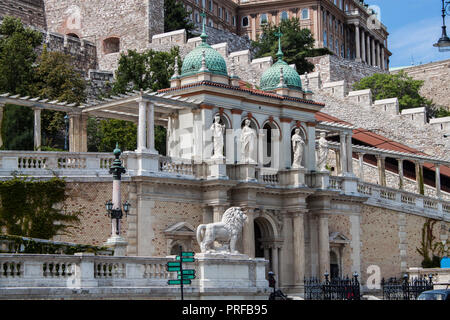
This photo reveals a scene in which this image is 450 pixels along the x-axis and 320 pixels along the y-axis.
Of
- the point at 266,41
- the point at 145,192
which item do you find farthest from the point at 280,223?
the point at 266,41

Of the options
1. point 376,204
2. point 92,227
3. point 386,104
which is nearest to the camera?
point 92,227

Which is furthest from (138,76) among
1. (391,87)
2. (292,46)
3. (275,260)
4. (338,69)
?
(338,69)

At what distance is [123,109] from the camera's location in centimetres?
3744

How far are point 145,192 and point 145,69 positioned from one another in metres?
23.2

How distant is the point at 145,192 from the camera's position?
33.3 m

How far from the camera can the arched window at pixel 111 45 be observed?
2842 inches

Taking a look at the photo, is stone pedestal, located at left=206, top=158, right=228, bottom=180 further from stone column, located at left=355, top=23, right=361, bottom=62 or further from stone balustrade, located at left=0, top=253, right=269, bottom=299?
stone column, located at left=355, top=23, right=361, bottom=62

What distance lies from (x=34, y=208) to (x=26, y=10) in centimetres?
4685

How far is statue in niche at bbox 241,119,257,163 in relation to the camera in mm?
36312

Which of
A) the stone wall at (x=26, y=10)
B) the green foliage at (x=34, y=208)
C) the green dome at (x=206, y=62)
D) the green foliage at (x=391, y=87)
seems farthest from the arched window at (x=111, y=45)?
the green foliage at (x=34, y=208)

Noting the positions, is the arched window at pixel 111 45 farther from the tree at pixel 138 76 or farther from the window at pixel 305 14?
the window at pixel 305 14

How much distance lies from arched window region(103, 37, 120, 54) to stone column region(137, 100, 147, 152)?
38.8m

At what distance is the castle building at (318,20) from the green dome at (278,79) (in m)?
52.0

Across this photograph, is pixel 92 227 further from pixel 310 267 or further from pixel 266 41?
pixel 266 41
